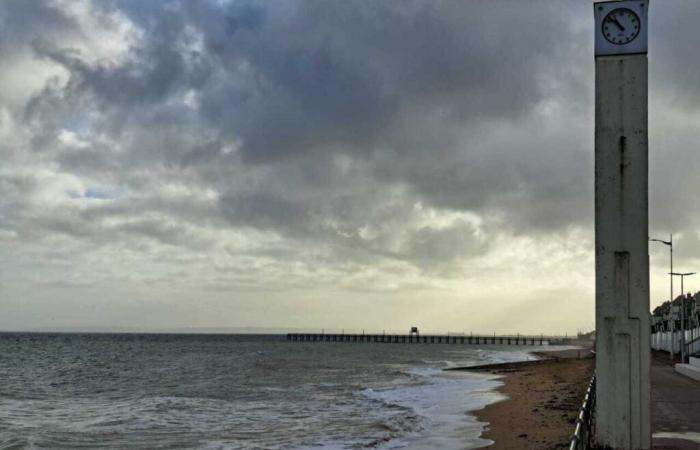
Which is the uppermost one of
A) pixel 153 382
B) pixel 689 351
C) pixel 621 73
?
pixel 621 73

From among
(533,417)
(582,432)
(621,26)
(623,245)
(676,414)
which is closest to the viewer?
(582,432)

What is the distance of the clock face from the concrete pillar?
7 centimetres

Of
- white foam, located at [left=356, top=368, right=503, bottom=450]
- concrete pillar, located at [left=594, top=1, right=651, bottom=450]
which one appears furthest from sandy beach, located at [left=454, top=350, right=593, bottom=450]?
concrete pillar, located at [left=594, top=1, right=651, bottom=450]

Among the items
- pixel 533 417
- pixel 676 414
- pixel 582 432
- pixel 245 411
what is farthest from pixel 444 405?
pixel 582 432

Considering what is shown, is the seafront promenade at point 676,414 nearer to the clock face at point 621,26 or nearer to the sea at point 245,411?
the sea at point 245,411

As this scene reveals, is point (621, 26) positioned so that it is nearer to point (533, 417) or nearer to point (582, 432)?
point (582, 432)

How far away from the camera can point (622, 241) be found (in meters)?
9.44

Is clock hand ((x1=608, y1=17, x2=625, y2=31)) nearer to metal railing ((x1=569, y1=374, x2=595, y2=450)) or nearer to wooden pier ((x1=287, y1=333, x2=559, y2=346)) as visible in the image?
metal railing ((x1=569, y1=374, x2=595, y2=450))

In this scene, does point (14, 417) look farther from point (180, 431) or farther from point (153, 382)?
point (153, 382)

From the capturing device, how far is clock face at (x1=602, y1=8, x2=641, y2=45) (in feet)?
31.4

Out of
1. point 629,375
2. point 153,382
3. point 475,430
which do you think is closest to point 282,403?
point 475,430

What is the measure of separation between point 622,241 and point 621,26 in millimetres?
2886

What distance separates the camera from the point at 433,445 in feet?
54.9

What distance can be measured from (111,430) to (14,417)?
5.93 meters
